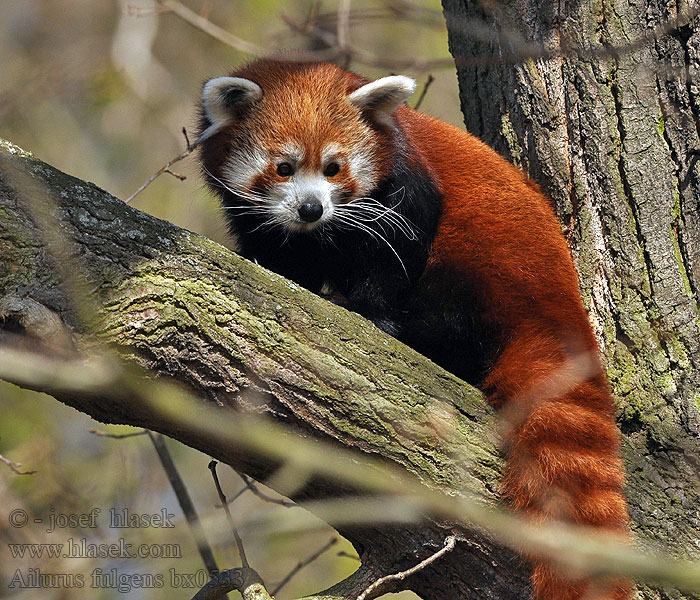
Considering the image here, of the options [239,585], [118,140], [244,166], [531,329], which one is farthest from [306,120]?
[118,140]

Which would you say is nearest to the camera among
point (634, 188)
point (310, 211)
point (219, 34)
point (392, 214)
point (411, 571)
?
point (411, 571)

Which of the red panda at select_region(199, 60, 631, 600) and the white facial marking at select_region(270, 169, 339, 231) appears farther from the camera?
the white facial marking at select_region(270, 169, 339, 231)

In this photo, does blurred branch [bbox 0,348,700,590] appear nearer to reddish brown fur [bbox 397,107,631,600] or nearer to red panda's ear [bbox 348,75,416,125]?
reddish brown fur [bbox 397,107,631,600]

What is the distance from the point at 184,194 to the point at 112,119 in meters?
1.27

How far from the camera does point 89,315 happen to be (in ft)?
7.80

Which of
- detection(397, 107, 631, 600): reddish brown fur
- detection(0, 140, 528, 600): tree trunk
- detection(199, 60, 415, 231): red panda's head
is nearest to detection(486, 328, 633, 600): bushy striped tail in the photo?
detection(397, 107, 631, 600): reddish brown fur

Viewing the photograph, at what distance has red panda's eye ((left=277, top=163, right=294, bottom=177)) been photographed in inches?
150

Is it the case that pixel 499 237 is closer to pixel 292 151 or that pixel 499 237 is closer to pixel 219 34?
pixel 292 151

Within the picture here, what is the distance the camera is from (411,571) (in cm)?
266

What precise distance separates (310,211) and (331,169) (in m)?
0.32

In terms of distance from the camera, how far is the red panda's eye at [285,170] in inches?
150

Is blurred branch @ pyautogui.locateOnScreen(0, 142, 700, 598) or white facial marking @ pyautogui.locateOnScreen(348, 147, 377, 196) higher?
white facial marking @ pyautogui.locateOnScreen(348, 147, 377, 196)

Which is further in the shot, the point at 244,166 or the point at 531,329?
the point at 244,166

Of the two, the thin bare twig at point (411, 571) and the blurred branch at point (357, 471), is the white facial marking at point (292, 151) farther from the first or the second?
the thin bare twig at point (411, 571)
